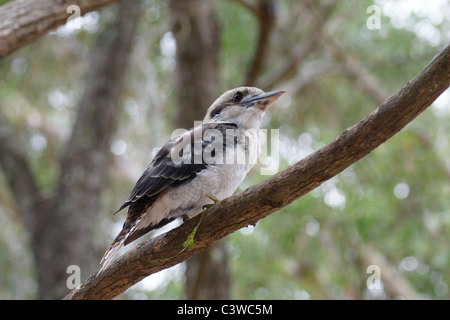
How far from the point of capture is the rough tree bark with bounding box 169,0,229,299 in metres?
5.62

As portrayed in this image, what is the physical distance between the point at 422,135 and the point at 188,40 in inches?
129

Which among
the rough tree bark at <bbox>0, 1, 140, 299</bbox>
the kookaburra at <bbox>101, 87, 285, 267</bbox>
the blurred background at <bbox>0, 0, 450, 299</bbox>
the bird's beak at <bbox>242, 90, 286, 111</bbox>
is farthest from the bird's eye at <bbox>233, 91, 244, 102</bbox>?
the rough tree bark at <bbox>0, 1, 140, 299</bbox>

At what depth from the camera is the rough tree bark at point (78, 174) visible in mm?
5914

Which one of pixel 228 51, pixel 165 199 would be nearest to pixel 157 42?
pixel 228 51

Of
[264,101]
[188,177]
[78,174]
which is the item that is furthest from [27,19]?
[78,174]

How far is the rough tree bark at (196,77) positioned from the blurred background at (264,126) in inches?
Result: 0.6

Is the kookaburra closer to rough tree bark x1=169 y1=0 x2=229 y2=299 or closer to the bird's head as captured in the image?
the bird's head

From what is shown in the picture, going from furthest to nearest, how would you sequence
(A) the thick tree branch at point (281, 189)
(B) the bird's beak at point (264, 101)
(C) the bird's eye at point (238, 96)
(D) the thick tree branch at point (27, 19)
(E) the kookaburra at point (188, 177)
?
(C) the bird's eye at point (238, 96) < (B) the bird's beak at point (264, 101) < (D) the thick tree branch at point (27, 19) < (E) the kookaburra at point (188, 177) < (A) the thick tree branch at point (281, 189)

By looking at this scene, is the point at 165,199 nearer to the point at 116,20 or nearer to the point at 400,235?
the point at 116,20

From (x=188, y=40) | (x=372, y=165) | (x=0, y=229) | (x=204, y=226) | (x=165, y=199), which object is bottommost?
(x=204, y=226)

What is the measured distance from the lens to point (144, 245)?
3139 millimetres

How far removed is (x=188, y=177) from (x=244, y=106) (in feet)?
2.60

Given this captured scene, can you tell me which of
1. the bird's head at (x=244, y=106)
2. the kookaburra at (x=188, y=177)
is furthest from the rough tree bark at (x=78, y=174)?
the kookaburra at (x=188, y=177)

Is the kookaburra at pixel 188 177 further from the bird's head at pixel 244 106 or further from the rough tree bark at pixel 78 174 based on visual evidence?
the rough tree bark at pixel 78 174
